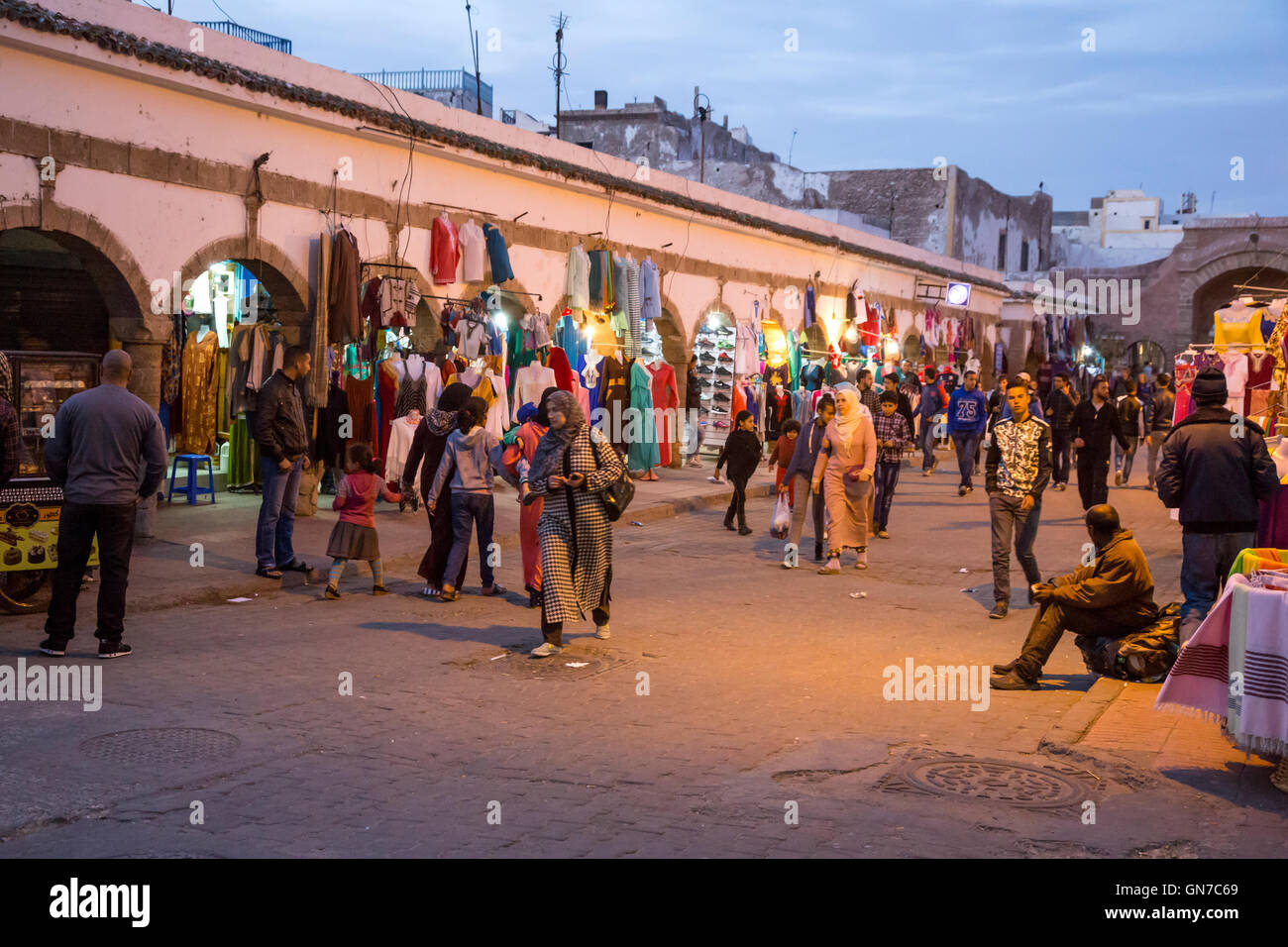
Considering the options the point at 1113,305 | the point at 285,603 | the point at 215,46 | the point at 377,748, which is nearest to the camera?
the point at 377,748

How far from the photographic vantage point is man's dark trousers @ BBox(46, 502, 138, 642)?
8422 mm

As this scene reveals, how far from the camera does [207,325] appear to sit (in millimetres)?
17438

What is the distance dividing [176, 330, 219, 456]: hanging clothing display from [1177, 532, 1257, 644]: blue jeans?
1173 cm

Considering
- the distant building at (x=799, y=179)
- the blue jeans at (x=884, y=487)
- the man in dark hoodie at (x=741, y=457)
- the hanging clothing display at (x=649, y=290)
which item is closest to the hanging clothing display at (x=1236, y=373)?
the blue jeans at (x=884, y=487)

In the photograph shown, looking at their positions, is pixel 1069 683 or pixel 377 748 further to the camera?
pixel 1069 683

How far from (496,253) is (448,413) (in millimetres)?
7065

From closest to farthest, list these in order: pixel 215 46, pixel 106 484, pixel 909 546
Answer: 1. pixel 106 484
2. pixel 215 46
3. pixel 909 546

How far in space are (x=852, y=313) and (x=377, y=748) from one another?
25980mm

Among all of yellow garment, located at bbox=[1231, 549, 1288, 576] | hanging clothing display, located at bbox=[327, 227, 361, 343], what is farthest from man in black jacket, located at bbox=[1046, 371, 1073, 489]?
yellow garment, located at bbox=[1231, 549, 1288, 576]

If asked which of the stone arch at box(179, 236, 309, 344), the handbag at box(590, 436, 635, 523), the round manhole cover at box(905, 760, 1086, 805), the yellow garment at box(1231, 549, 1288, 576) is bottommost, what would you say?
the round manhole cover at box(905, 760, 1086, 805)

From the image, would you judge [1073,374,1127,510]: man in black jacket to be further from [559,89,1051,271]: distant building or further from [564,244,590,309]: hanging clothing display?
[559,89,1051,271]: distant building

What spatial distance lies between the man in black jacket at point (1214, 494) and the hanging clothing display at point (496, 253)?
11234 millimetres
